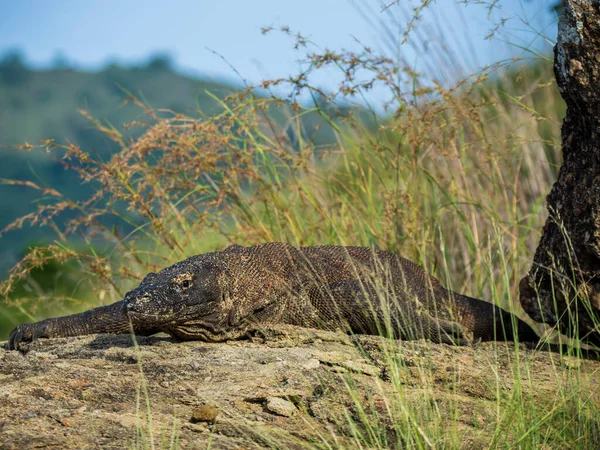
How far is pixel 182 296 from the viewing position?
4.02 metres

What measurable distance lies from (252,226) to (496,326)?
7.49 feet

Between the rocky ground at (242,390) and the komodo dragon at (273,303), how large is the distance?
0.49 feet

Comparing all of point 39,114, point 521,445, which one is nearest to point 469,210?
point 521,445

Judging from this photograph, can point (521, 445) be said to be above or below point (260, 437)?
below

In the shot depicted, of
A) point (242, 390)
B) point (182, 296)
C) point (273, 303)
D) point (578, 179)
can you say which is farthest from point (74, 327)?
point (578, 179)

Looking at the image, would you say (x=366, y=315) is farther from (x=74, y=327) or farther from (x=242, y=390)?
(x=74, y=327)

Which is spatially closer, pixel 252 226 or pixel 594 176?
pixel 594 176

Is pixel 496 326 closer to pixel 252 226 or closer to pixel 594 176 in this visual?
pixel 594 176

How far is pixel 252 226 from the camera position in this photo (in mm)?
6195

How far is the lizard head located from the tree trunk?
1.71 metres

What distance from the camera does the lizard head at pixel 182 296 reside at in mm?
3906

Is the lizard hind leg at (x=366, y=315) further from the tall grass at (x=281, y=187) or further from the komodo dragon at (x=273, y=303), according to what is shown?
the tall grass at (x=281, y=187)

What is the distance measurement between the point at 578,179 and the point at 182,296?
89.7 inches

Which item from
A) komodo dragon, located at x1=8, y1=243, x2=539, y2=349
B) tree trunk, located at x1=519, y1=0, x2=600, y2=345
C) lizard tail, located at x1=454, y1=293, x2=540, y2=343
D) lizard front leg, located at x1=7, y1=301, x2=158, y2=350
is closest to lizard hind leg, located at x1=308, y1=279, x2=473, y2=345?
komodo dragon, located at x1=8, y1=243, x2=539, y2=349
